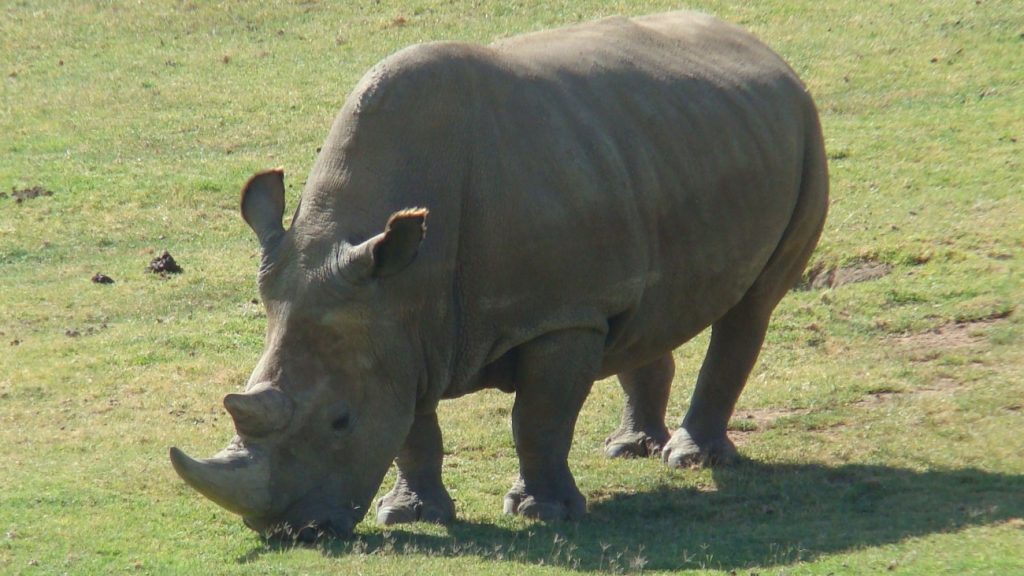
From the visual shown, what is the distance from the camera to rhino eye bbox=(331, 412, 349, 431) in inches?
352

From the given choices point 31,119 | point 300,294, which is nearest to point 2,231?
point 31,119

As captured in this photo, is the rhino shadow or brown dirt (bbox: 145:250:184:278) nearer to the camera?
the rhino shadow

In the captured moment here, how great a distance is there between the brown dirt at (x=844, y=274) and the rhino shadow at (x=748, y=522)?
4.62m

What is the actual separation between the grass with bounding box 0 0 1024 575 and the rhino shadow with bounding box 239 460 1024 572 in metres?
0.03

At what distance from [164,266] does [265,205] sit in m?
7.97

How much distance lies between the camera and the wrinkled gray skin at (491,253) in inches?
351

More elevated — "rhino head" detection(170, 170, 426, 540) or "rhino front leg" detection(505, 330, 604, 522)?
"rhino head" detection(170, 170, 426, 540)

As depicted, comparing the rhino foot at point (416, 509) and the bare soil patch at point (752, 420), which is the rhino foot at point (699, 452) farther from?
the rhino foot at point (416, 509)

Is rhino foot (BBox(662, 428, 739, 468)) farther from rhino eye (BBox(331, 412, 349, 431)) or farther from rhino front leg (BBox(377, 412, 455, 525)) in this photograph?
rhino eye (BBox(331, 412, 349, 431))

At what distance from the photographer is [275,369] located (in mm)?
8891

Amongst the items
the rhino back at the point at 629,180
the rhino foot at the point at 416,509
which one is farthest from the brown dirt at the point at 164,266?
the rhino foot at the point at 416,509

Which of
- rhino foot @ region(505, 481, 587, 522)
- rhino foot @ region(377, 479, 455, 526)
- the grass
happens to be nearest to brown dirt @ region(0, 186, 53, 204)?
the grass

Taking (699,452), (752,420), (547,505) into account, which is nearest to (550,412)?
(547,505)

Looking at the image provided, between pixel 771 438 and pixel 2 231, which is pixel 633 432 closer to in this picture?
pixel 771 438
